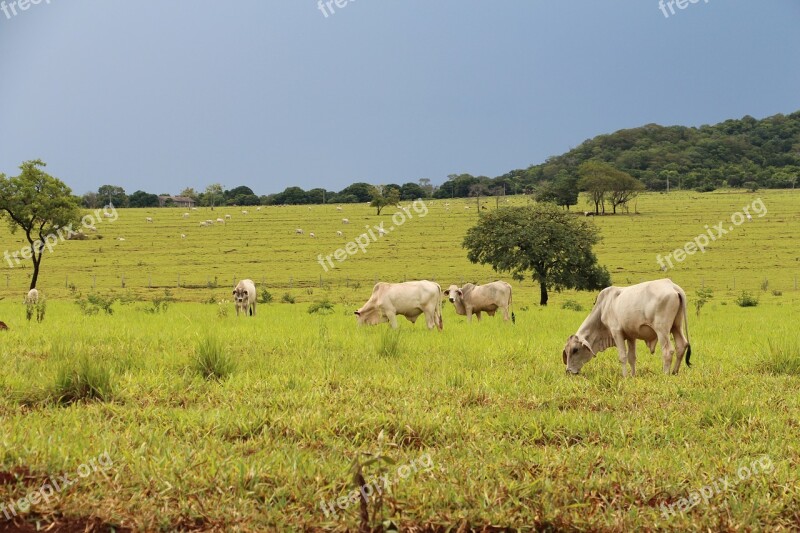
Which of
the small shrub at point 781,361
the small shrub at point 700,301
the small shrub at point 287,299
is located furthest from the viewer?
the small shrub at point 287,299

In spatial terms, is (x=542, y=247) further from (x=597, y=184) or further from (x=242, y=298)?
(x=597, y=184)

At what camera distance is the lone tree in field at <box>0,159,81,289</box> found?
132 feet

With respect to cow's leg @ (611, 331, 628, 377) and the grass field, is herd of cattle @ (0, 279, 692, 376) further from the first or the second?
the grass field

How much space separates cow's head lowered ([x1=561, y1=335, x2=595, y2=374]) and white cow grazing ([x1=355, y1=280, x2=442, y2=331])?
7.93 metres

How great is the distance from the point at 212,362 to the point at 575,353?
16.4ft

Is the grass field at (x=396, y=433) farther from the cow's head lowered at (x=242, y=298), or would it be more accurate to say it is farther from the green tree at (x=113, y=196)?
the green tree at (x=113, y=196)

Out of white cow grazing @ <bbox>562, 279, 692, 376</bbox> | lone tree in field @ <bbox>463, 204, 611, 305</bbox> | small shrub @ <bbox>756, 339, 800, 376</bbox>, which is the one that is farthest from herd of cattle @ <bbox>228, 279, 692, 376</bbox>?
lone tree in field @ <bbox>463, 204, 611, 305</bbox>

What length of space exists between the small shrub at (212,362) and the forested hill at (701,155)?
409 ft

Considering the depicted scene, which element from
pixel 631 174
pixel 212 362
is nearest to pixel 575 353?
pixel 212 362

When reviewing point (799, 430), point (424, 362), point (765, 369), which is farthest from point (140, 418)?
point (765, 369)

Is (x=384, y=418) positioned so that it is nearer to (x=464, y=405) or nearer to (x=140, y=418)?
(x=464, y=405)

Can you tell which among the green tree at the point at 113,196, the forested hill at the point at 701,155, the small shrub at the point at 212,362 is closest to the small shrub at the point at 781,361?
the small shrub at the point at 212,362

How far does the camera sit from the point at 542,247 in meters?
38.4

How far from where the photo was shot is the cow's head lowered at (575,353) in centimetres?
996
